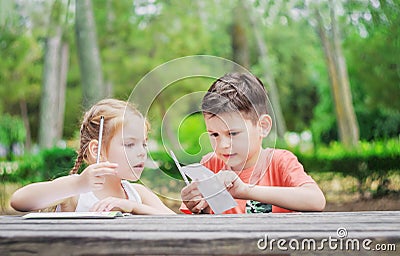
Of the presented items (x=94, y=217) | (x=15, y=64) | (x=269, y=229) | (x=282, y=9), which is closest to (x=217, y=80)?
(x=94, y=217)

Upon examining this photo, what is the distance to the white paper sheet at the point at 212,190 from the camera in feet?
4.70

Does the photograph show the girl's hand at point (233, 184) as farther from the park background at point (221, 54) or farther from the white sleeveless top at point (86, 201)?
the white sleeveless top at point (86, 201)

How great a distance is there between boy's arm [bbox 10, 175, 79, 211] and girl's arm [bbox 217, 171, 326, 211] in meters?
0.32

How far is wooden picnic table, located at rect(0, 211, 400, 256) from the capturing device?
0.93 meters

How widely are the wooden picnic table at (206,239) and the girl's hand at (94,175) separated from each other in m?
0.28

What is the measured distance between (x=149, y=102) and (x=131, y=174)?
0.21 meters

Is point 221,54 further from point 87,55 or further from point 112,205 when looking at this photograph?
point 112,205

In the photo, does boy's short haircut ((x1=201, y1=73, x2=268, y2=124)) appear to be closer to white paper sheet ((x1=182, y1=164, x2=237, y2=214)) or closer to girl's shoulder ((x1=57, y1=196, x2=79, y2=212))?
white paper sheet ((x1=182, y1=164, x2=237, y2=214))

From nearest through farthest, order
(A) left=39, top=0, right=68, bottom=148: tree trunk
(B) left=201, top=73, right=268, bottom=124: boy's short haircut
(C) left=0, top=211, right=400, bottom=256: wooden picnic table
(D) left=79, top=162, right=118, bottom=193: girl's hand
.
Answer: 1. (C) left=0, top=211, right=400, bottom=256: wooden picnic table
2. (D) left=79, top=162, right=118, bottom=193: girl's hand
3. (B) left=201, top=73, right=268, bottom=124: boy's short haircut
4. (A) left=39, top=0, right=68, bottom=148: tree trunk

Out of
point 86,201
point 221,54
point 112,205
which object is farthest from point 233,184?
point 221,54

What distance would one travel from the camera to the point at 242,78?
1.66 metres

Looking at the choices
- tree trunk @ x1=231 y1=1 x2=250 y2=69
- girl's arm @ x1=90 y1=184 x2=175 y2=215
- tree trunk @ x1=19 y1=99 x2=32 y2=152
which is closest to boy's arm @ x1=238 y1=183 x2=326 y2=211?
girl's arm @ x1=90 y1=184 x2=175 y2=215

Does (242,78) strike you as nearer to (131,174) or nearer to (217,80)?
(217,80)

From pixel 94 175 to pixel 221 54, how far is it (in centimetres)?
1361
